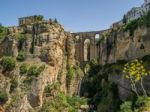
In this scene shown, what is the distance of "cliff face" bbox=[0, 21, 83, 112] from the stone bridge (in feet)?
26.4

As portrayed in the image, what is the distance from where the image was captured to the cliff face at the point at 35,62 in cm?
5066

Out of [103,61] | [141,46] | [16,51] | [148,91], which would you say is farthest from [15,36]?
[148,91]

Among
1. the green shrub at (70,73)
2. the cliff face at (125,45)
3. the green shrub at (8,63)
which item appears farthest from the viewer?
the green shrub at (70,73)

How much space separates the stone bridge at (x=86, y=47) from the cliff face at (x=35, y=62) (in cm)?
806

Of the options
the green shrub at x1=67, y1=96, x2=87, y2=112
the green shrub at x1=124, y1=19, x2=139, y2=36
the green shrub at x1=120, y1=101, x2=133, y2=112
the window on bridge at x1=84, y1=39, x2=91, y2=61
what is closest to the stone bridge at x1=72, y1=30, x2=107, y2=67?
the window on bridge at x1=84, y1=39, x2=91, y2=61

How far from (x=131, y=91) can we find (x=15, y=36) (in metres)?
20.1

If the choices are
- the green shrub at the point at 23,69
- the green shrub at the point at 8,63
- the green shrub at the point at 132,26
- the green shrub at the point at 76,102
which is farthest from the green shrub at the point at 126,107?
the green shrub at the point at 8,63

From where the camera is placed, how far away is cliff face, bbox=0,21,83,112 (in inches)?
1994

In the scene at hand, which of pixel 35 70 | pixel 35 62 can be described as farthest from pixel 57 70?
pixel 35 70

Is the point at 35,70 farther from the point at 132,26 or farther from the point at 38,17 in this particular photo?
the point at 38,17

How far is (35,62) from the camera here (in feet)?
177

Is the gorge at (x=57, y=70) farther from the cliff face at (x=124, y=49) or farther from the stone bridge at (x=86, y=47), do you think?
the stone bridge at (x=86, y=47)

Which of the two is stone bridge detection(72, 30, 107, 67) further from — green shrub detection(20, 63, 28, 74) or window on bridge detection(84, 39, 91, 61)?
green shrub detection(20, 63, 28, 74)

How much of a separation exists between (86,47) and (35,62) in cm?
1866
